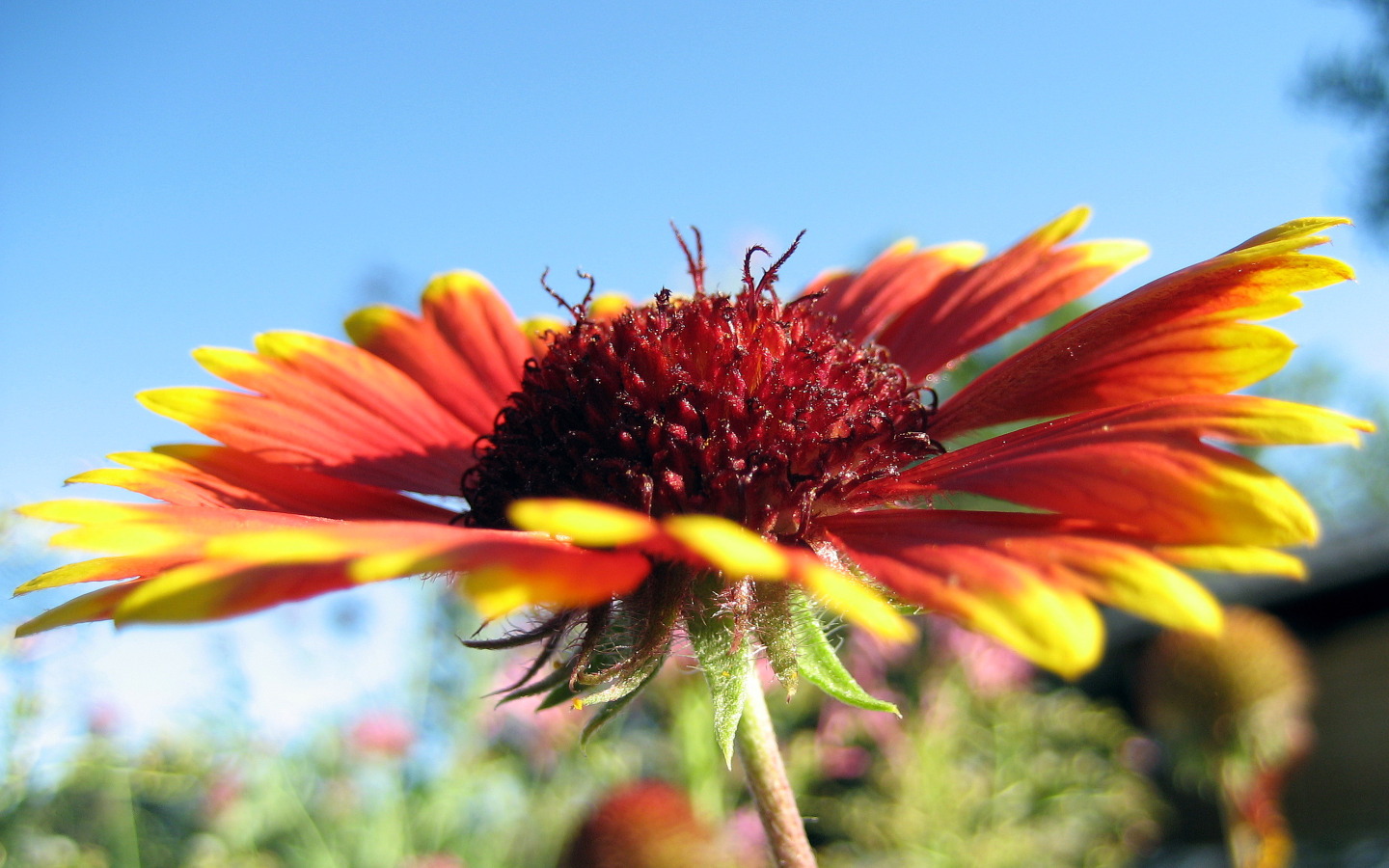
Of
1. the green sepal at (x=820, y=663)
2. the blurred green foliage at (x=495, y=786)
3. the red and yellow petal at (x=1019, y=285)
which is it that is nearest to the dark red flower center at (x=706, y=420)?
the green sepal at (x=820, y=663)

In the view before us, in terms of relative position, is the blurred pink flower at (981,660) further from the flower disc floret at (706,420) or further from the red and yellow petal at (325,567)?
the red and yellow petal at (325,567)

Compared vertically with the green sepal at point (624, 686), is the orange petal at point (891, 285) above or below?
above

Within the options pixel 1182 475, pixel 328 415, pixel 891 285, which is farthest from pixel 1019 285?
pixel 328 415

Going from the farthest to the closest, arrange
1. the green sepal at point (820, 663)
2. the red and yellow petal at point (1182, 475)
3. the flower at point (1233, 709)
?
the flower at point (1233, 709) < the green sepal at point (820, 663) < the red and yellow petal at point (1182, 475)

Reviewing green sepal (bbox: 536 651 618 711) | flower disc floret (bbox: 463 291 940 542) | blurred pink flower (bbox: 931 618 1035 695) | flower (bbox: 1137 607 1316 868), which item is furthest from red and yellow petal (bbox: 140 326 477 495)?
flower (bbox: 1137 607 1316 868)

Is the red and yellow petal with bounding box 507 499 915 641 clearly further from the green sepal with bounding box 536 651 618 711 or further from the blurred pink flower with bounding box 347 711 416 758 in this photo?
the blurred pink flower with bounding box 347 711 416 758

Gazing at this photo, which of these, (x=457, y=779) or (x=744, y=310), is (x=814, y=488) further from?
(x=457, y=779)

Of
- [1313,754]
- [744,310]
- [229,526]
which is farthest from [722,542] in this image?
[1313,754]
